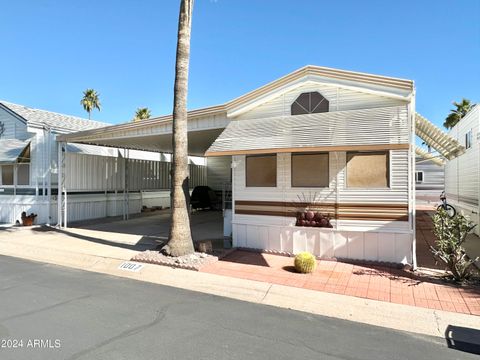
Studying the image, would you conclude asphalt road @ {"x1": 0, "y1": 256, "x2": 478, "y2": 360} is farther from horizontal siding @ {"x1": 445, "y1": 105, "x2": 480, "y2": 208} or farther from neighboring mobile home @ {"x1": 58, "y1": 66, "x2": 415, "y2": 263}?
horizontal siding @ {"x1": 445, "y1": 105, "x2": 480, "y2": 208}

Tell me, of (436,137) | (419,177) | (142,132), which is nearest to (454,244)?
(436,137)

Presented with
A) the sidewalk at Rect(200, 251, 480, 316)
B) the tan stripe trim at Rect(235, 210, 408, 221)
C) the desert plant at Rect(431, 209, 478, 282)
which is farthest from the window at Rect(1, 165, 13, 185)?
the desert plant at Rect(431, 209, 478, 282)

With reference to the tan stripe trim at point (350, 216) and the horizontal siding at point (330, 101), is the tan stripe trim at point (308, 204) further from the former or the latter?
the horizontal siding at point (330, 101)

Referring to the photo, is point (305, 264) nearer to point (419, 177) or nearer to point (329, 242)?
point (329, 242)

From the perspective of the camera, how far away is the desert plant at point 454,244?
19.4 feet

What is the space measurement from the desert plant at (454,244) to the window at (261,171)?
373 centimetres

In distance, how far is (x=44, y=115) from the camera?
575 inches

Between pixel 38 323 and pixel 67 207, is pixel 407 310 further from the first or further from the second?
pixel 67 207

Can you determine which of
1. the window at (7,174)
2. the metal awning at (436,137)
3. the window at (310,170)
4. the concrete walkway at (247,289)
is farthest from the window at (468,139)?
the window at (7,174)

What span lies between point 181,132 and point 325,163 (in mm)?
3525

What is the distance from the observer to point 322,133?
23.5 ft

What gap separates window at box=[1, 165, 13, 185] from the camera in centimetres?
1401

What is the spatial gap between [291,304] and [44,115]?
14320 millimetres

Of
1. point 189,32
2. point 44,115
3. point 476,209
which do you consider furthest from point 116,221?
point 476,209
